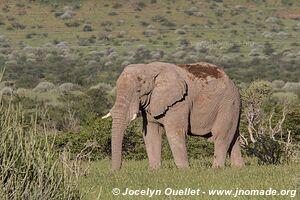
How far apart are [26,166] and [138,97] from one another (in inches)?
256

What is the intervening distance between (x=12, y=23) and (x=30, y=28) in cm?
188

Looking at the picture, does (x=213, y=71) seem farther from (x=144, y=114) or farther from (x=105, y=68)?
(x=105, y=68)

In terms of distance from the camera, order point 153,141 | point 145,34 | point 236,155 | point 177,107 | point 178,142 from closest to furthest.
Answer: point 178,142 → point 177,107 → point 153,141 → point 236,155 → point 145,34

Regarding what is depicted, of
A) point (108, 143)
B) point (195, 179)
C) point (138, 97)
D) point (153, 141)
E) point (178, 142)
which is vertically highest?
point (138, 97)

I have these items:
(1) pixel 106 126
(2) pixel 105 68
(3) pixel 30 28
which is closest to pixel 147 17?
Result: (3) pixel 30 28

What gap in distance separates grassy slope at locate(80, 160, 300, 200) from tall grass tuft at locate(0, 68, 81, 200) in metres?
2.69

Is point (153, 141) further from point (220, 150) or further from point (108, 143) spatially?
point (108, 143)

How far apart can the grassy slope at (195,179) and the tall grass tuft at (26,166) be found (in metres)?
2.69

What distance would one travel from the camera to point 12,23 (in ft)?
304

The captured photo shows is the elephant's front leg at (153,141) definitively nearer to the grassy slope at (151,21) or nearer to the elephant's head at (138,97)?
the elephant's head at (138,97)

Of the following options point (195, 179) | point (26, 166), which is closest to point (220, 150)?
point (195, 179)

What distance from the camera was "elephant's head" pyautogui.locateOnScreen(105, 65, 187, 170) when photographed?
540 inches

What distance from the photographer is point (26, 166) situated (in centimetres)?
736

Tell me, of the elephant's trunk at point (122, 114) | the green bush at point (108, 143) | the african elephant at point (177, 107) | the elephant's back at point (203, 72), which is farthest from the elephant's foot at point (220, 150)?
the green bush at point (108, 143)
